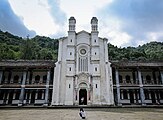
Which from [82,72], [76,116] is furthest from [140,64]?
[76,116]

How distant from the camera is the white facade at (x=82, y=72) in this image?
30406 mm

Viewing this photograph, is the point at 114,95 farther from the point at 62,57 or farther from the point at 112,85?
the point at 62,57

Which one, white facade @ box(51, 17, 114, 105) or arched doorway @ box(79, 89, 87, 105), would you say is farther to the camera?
arched doorway @ box(79, 89, 87, 105)

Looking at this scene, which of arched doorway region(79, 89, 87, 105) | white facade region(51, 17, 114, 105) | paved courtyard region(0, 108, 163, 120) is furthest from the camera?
arched doorway region(79, 89, 87, 105)

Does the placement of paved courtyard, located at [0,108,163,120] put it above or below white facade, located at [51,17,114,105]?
below

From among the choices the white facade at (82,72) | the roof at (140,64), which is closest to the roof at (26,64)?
the white facade at (82,72)

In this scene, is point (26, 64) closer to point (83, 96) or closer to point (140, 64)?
point (83, 96)

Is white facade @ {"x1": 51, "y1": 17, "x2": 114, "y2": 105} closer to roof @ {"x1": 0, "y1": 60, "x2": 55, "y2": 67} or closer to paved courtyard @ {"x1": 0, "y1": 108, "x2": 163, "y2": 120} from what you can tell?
roof @ {"x1": 0, "y1": 60, "x2": 55, "y2": 67}

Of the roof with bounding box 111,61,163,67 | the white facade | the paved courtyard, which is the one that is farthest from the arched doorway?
the paved courtyard

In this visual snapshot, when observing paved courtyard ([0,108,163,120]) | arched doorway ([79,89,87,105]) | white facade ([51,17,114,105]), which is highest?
white facade ([51,17,114,105])

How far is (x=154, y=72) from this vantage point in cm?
3362

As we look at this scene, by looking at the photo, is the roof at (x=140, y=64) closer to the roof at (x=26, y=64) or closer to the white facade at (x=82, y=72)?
the white facade at (x=82, y=72)

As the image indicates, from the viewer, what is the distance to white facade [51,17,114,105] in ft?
99.8

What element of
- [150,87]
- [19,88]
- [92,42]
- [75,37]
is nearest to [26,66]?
[19,88]
